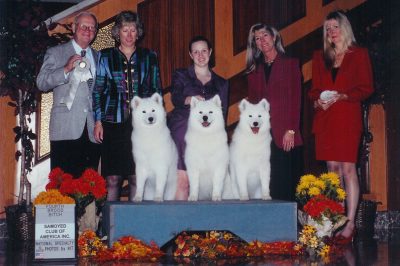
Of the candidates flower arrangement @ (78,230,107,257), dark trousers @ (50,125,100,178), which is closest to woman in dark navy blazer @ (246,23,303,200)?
dark trousers @ (50,125,100,178)

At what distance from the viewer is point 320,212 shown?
4.30 meters

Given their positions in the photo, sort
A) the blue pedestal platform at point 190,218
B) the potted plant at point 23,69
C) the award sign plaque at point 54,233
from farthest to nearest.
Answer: the potted plant at point 23,69
the blue pedestal platform at point 190,218
the award sign plaque at point 54,233

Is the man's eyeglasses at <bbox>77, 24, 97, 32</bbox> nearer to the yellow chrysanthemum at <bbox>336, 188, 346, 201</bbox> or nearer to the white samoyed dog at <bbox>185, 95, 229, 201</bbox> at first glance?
the white samoyed dog at <bbox>185, 95, 229, 201</bbox>

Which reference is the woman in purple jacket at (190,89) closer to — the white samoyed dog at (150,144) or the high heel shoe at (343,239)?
the white samoyed dog at (150,144)

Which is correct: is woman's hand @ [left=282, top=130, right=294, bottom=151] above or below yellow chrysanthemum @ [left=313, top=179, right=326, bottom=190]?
above

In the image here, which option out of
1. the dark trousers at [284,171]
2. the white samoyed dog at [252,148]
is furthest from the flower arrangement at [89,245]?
the dark trousers at [284,171]

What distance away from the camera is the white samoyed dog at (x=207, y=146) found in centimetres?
439

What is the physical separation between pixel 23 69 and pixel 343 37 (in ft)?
8.73

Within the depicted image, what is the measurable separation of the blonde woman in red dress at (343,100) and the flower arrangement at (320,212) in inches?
12.8

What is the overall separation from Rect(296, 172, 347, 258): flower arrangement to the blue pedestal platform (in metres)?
0.21

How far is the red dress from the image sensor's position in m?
4.78

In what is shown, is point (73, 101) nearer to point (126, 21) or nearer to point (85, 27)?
point (85, 27)

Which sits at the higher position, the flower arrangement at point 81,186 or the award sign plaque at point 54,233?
the flower arrangement at point 81,186

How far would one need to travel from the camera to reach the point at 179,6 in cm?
587
